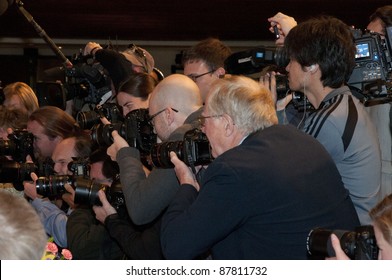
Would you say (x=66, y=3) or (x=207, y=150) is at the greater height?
(x=66, y=3)

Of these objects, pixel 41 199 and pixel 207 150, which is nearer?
pixel 207 150

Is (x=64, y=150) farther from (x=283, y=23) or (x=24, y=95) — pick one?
(x=283, y=23)

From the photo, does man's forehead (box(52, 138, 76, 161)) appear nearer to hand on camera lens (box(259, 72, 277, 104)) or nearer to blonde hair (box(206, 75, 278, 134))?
hand on camera lens (box(259, 72, 277, 104))

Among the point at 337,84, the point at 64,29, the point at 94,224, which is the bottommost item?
the point at 94,224

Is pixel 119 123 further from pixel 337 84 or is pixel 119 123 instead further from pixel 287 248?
pixel 287 248

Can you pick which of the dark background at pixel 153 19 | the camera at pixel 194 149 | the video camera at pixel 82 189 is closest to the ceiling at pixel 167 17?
the dark background at pixel 153 19

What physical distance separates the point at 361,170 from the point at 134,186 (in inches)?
31.8

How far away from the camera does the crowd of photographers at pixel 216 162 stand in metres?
2.40

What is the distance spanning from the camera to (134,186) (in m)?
3.02

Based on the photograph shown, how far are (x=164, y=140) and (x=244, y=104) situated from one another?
67cm

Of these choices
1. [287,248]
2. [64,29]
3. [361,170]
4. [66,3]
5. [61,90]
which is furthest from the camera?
[64,29]

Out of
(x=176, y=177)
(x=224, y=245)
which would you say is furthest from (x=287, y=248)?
(x=176, y=177)

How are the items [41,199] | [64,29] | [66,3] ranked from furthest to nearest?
[64,29] → [66,3] → [41,199]

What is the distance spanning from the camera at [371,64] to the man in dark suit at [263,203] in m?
0.59
